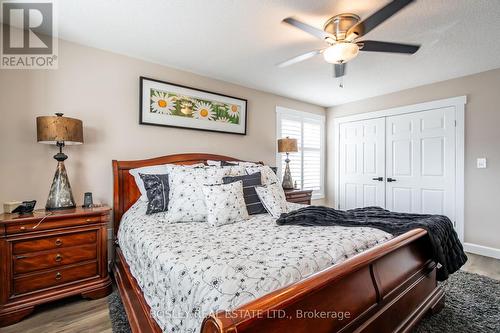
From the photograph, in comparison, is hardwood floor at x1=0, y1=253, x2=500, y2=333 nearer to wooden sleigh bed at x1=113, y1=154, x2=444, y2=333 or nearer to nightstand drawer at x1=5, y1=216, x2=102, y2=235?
wooden sleigh bed at x1=113, y1=154, x2=444, y2=333

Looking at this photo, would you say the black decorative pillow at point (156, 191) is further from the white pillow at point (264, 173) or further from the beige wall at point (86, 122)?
the white pillow at point (264, 173)

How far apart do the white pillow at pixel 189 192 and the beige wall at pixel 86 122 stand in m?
0.87

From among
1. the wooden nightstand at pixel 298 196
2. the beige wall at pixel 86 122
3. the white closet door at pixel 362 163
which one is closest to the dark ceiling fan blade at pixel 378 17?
the beige wall at pixel 86 122

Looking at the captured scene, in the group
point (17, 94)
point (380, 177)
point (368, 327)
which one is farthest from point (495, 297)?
point (17, 94)

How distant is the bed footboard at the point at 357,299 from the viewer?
28.9 inches

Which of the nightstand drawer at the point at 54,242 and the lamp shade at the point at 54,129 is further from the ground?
the lamp shade at the point at 54,129

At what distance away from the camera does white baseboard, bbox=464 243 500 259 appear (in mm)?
3113

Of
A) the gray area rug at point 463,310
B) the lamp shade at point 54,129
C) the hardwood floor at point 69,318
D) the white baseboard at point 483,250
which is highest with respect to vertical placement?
the lamp shade at point 54,129

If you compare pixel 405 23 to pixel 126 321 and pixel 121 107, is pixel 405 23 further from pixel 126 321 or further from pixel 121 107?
pixel 126 321

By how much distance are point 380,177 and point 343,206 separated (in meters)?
0.92

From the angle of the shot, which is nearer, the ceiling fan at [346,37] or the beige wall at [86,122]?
the ceiling fan at [346,37]

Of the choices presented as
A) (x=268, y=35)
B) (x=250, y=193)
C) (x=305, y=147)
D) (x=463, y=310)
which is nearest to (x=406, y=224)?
(x=463, y=310)

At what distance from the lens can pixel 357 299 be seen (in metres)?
1.15

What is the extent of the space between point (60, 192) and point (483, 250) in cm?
490
